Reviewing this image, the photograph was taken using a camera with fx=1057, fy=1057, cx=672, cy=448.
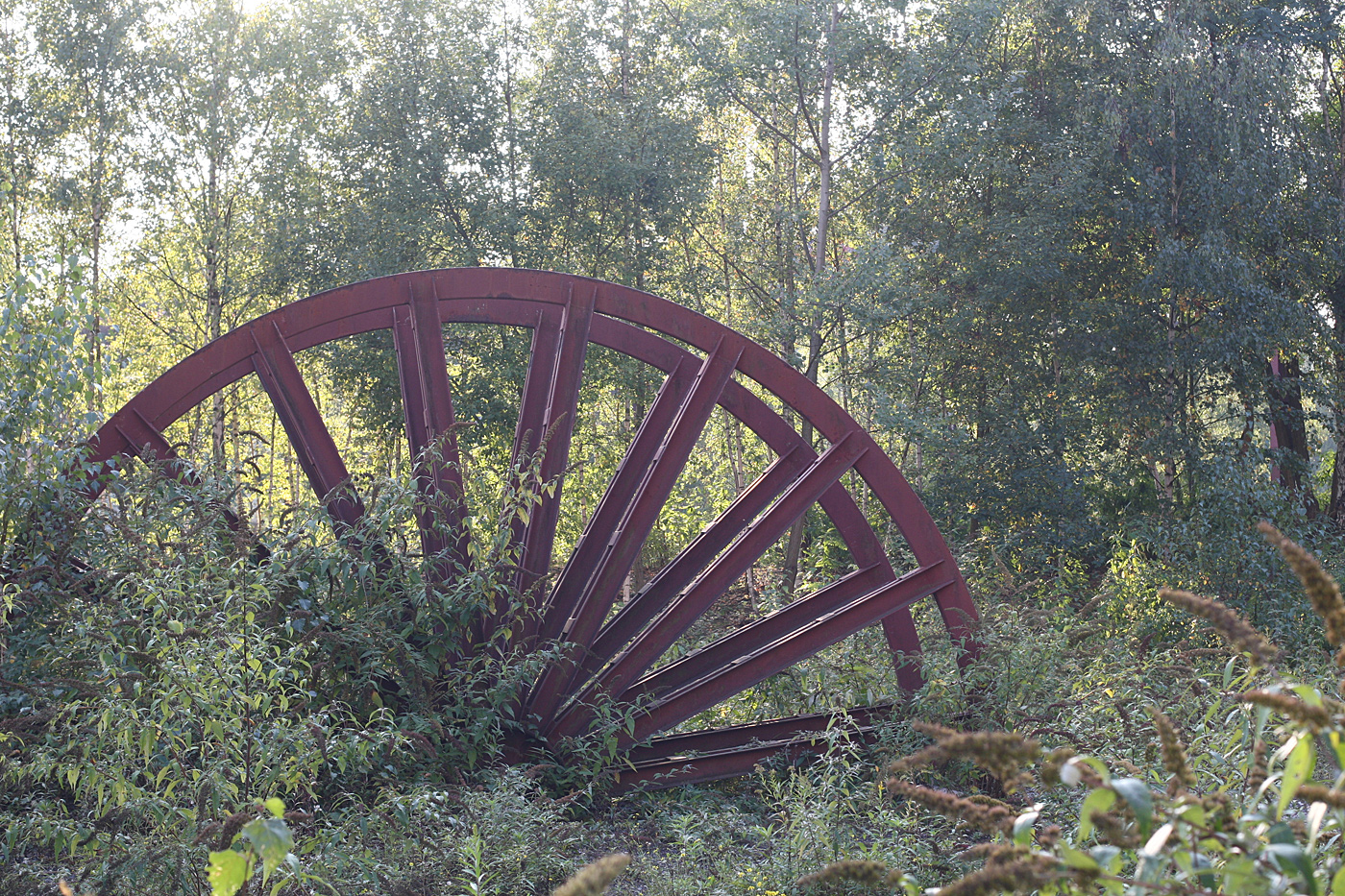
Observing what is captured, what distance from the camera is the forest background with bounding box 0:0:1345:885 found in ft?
46.1

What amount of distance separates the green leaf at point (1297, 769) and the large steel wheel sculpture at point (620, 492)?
443 cm

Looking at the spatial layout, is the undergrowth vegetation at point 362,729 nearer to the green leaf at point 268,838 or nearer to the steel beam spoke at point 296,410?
the green leaf at point 268,838

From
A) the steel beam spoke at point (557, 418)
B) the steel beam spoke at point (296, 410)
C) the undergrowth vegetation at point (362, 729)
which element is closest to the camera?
the undergrowth vegetation at point (362, 729)

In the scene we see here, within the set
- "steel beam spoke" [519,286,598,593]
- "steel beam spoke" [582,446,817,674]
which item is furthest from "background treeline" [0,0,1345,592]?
"steel beam spoke" [519,286,598,593]

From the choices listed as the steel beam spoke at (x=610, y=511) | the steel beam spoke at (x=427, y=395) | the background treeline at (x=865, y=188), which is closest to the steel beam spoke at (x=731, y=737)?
the steel beam spoke at (x=610, y=511)

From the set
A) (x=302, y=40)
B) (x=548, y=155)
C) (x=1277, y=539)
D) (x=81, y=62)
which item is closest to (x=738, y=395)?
(x=1277, y=539)

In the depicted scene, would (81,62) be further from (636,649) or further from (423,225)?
(636,649)

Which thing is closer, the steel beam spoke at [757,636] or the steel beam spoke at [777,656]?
the steel beam spoke at [777,656]

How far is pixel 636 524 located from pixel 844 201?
1200 centimetres

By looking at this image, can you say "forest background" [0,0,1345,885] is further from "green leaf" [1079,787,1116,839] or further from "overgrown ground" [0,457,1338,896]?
"green leaf" [1079,787,1116,839]

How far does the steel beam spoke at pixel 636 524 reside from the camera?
19.5 feet

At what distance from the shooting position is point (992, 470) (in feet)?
46.9

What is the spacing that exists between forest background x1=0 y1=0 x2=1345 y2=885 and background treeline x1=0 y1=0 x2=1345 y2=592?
6 centimetres

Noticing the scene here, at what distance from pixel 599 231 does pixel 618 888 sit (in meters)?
12.2
